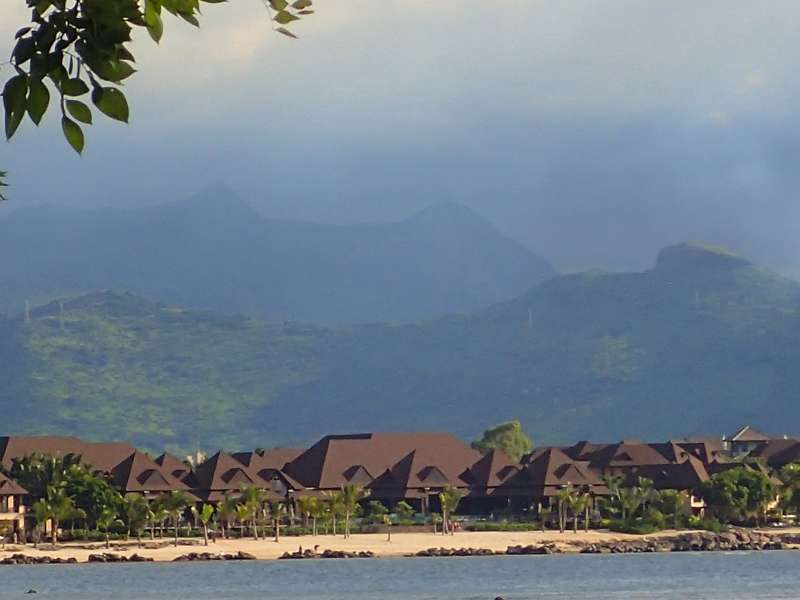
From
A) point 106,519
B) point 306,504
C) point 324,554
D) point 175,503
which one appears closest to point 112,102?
point 324,554

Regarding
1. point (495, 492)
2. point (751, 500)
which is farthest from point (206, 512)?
point (751, 500)

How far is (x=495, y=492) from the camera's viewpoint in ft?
442

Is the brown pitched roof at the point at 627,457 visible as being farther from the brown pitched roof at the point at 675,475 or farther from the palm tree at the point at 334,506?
the palm tree at the point at 334,506

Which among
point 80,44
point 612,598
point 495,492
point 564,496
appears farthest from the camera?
point 495,492

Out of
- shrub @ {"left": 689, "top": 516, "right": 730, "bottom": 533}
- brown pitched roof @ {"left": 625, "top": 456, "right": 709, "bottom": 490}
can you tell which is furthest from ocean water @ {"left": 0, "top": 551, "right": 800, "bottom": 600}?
brown pitched roof @ {"left": 625, "top": 456, "right": 709, "bottom": 490}

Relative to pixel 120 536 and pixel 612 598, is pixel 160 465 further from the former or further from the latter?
pixel 612 598

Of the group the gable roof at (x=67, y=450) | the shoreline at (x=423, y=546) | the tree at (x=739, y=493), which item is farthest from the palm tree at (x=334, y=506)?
the tree at (x=739, y=493)

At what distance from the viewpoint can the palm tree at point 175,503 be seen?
117m

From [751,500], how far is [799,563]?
2812 centimetres

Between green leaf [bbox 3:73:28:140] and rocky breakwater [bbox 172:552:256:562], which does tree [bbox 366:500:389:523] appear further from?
green leaf [bbox 3:73:28:140]

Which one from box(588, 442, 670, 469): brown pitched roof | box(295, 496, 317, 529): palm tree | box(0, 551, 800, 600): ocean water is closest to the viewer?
box(0, 551, 800, 600): ocean water

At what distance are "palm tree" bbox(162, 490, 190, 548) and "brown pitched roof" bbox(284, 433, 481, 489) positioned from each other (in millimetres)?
16565

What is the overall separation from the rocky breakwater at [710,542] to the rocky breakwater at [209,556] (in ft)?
67.8

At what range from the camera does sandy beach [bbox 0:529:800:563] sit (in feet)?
359
